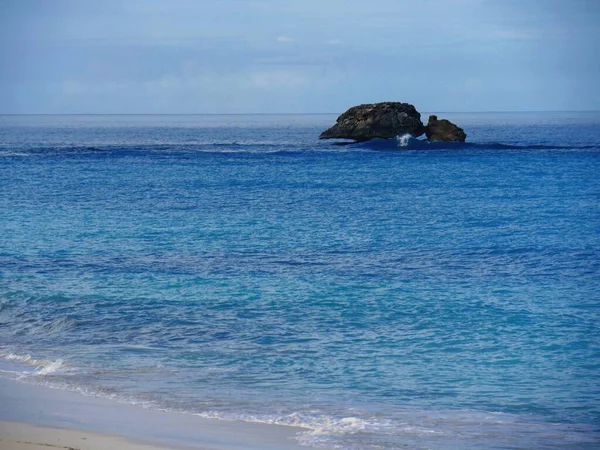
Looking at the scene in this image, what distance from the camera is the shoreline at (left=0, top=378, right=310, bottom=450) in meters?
11.6

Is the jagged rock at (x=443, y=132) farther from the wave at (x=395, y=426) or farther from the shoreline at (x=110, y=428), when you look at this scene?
the shoreline at (x=110, y=428)

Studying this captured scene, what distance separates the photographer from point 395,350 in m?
18.1

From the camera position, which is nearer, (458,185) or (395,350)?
(395,350)

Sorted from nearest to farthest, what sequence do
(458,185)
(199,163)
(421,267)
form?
(421,267) < (458,185) < (199,163)

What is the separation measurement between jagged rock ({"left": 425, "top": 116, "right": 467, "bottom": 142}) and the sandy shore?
105960 millimetres

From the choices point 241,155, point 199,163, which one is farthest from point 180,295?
point 241,155

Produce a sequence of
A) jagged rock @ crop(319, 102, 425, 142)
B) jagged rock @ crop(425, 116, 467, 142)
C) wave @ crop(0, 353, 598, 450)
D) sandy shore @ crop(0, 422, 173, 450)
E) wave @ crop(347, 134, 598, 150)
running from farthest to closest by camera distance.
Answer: jagged rock @ crop(425, 116, 467, 142)
jagged rock @ crop(319, 102, 425, 142)
wave @ crop(347, 134, 598, 150)
wave @ crop(0, 353, 598, 450)
sandy shore @ crop(0, 422, 173, 450)

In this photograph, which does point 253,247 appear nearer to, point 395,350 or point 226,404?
point 395,350

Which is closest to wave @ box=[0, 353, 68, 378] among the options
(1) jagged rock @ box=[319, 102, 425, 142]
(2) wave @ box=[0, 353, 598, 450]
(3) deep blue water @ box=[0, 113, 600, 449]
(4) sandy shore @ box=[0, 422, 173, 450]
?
(3) deep blue water @ box=[0, 113, 600, 449]

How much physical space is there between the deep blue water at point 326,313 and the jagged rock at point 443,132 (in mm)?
63370

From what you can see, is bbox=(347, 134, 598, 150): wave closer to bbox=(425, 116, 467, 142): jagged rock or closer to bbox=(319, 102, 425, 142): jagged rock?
bbox=(319, 102, 425, 142): jagged rock

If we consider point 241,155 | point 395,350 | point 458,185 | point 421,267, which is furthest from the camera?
point 241,155

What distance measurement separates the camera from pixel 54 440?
11.6m

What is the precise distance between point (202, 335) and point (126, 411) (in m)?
5.85
